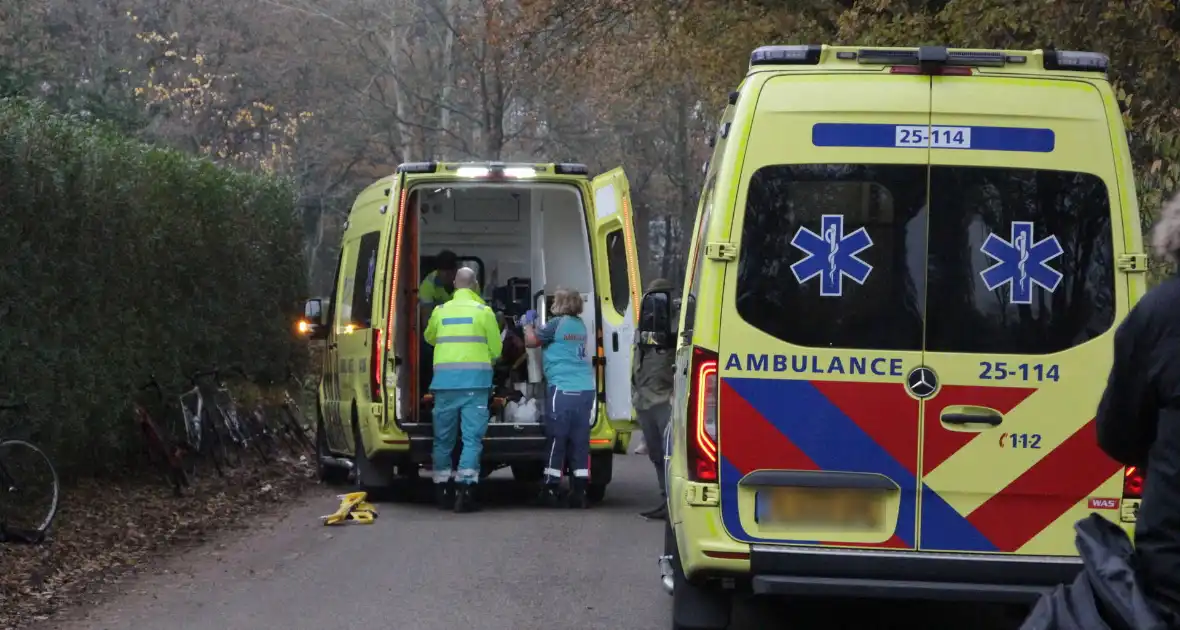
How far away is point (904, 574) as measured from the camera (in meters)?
6.40

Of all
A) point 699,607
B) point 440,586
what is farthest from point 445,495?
point 699,607

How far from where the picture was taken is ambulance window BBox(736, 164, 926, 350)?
21.2ft

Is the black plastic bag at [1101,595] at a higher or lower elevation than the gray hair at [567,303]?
lower

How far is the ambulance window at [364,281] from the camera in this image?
1318 cm

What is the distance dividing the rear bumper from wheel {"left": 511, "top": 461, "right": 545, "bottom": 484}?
7973 mm

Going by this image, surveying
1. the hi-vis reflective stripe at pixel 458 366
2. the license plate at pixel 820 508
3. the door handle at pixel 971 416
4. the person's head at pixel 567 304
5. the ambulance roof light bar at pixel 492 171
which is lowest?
the license plate at pixel 820 508

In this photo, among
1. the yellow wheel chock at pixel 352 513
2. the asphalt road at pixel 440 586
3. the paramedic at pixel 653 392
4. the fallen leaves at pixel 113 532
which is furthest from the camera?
the yellow wheel chock at pixel 352 513

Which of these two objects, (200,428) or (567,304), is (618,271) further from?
(200,428)

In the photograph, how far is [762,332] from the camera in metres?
6.46

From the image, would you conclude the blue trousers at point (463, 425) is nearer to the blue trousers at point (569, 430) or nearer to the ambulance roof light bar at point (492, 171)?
the blue trousers at point (569, 430)

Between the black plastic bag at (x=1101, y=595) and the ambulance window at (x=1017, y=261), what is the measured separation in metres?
2.39

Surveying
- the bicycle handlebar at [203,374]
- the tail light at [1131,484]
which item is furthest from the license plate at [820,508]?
the bicycle handlebar at [203,374]

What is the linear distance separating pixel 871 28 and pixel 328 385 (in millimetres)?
5750

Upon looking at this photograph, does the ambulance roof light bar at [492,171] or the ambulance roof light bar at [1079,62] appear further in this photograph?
the ambulance roof light bar at [492,171]
